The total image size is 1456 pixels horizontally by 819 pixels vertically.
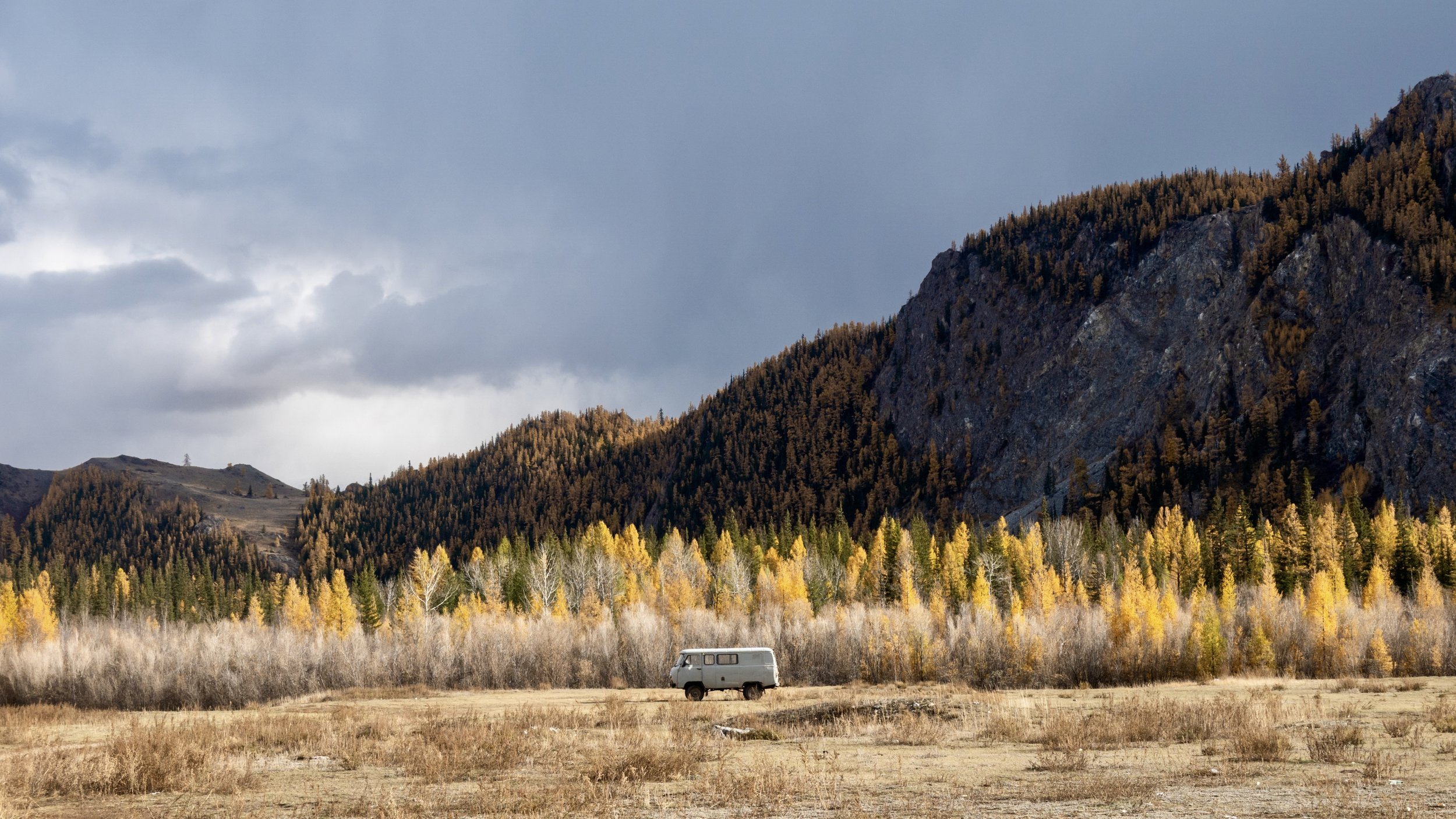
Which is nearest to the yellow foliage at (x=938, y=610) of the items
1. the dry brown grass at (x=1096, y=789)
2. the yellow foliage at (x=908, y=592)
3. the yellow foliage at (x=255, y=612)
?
the yellow foliage at (x=908, y=592)

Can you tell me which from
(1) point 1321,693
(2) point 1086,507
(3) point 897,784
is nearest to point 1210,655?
(1) point 1321,693

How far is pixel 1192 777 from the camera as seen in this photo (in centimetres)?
2303

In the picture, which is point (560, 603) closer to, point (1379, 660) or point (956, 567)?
point (956, 567)

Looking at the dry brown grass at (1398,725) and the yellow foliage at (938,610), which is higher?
the yellow foliage at (938,610)

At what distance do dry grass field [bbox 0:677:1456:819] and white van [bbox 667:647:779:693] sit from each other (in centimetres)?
627

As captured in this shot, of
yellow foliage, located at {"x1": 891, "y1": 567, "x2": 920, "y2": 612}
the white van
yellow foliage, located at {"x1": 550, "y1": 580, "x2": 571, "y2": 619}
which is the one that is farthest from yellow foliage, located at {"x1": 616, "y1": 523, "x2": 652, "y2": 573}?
the white van

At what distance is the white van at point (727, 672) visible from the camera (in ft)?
175

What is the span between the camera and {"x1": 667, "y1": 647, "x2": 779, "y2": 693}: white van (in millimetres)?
53375

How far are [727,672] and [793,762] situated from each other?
25.7m

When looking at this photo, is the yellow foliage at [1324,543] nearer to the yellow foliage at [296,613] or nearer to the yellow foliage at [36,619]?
the yellow foliage at [296,613]

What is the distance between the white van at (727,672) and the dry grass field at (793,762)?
20.6 ft

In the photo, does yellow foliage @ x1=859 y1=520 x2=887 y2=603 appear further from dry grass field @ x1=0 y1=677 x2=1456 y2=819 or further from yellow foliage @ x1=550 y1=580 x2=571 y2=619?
dry grass field @ x1=0 y1=677 x2=1456 y2=819

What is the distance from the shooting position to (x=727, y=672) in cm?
5347

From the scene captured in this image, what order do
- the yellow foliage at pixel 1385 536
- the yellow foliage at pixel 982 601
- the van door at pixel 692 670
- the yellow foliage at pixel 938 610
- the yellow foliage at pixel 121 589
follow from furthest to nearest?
the yellow foliage at pixel 121 589 < the yellow foliage at pixel 1385 536 < the yellow foliage at pixel 938 610 < the yellow foliage at pixel 982 601 < the van door at pixel 692 670
